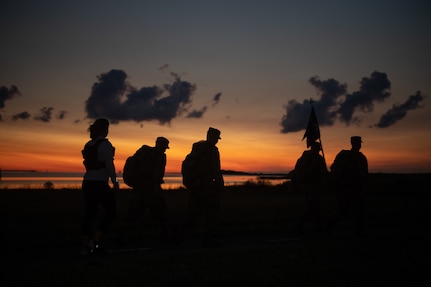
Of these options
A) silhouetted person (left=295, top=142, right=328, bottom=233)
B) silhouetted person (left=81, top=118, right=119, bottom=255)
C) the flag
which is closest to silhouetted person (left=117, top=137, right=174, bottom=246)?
silhouetted person (left=81, top=118, right=119, bottom=255)

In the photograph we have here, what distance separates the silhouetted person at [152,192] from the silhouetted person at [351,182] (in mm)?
4031

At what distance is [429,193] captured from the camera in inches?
1039

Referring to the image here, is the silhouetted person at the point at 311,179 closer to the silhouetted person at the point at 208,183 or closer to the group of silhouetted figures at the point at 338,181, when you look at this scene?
the group of silhouetted figures at the point at 338,181

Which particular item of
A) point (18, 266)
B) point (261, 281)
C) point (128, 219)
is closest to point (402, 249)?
point (261, 281)

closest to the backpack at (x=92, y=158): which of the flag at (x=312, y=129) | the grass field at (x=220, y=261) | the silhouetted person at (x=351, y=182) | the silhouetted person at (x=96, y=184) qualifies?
the silhouetted person at (x=96, y=184)

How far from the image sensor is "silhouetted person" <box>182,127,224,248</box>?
7988mm

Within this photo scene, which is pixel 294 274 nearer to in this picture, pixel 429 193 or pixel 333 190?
pixel 333 190

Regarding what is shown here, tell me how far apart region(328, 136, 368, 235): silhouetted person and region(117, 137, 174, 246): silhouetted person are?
4031mm

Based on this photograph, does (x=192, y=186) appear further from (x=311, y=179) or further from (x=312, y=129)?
(x=312, y=129)

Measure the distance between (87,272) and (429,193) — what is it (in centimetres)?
2647

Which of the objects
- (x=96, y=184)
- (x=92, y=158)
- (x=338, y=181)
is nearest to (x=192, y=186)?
(x=96, y=184)

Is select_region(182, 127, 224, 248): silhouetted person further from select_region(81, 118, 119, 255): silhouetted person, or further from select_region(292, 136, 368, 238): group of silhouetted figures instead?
select_region(292, 136, 368, 238): group of silhouetted figures

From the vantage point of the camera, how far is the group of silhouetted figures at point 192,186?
A: 6.43 m

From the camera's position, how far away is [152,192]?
8.48m
